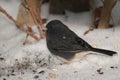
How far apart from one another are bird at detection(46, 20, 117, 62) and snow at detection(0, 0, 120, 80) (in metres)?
0.07

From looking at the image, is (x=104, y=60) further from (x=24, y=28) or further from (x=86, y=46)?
(x=24, y=28)

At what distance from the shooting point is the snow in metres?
3.15

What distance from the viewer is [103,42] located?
3490 mm

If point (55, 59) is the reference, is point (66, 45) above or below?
above

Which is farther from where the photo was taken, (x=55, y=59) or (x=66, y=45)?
(x=55, y=59)

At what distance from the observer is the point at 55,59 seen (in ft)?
11.0

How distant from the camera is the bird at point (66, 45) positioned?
10.5ft

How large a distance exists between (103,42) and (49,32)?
479 millimetres

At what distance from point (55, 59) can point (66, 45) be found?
195 mm

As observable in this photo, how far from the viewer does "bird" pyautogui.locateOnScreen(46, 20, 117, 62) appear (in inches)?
126

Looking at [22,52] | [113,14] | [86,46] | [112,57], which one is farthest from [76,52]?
[113,14]

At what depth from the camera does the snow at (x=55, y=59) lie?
3152 mm

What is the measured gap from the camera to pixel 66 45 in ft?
10.6

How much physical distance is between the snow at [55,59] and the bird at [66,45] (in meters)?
0.07
